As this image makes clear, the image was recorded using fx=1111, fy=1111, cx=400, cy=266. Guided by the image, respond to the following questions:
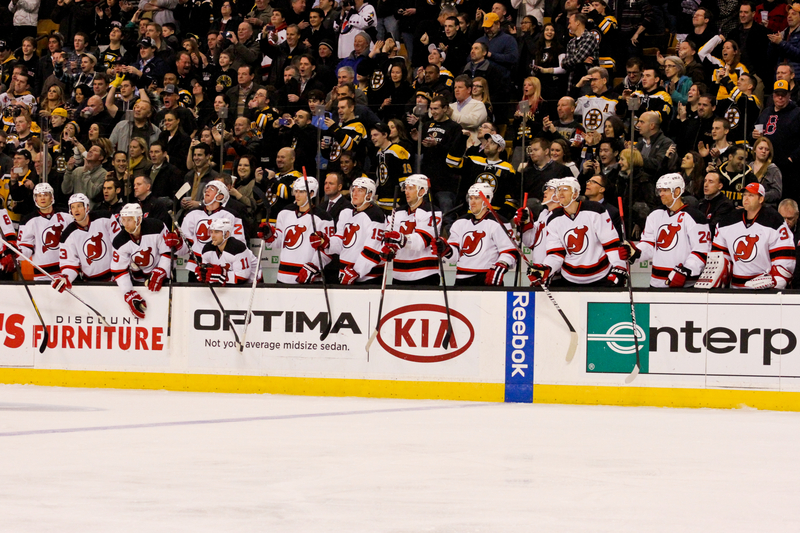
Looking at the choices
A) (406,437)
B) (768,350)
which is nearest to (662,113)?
(768,350)

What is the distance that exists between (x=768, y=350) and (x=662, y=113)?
309cm

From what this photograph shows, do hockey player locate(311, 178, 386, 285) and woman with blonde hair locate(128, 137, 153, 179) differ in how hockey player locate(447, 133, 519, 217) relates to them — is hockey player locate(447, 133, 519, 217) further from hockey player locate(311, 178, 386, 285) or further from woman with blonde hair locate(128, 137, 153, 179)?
woman with blonde hair locate(128, 137, 153, 179)

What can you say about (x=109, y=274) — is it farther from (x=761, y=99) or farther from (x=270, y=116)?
(x=761, y=99)

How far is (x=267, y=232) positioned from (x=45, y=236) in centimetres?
251

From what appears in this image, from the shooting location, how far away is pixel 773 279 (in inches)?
353

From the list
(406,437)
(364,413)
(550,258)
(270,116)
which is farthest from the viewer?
(270,116)

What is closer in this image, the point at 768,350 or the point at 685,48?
the point at 768,350

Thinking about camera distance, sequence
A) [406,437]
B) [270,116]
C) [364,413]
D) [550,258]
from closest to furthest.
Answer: [406,437] < [364,413] < [550,258] < [270,116]

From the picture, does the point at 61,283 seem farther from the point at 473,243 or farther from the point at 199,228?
the point at 473,243

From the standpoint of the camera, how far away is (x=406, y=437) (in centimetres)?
680

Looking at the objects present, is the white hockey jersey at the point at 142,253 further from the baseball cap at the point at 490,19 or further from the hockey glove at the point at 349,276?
the baseball cap at the point at 490,19

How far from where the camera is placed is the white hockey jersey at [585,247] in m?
9.53

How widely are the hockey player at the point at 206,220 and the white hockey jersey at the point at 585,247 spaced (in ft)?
9.83

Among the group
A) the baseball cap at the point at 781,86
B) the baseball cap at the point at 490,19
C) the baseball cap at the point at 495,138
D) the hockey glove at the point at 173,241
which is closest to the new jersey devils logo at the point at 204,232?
the hockey glove at the point at 173,241
